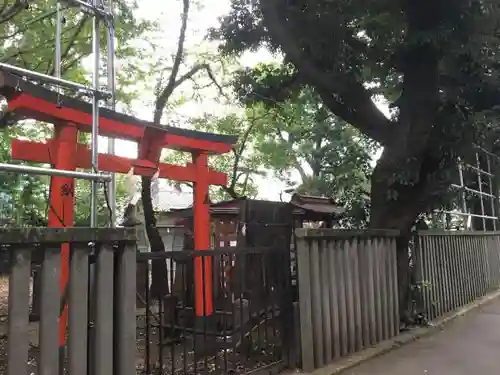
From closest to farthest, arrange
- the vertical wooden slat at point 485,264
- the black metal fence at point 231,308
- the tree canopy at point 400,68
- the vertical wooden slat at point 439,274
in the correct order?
the black metal fence at point 231,308
the tree canopy at point 400,68
the vertical wooden slat at point 439,274
the vertical wooden slat at point 485,264

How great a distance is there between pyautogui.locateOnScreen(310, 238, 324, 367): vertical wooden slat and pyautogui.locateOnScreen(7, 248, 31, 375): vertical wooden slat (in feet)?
11.6

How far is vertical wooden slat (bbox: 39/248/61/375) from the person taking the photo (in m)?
3.16

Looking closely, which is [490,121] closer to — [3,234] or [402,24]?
[402,24]

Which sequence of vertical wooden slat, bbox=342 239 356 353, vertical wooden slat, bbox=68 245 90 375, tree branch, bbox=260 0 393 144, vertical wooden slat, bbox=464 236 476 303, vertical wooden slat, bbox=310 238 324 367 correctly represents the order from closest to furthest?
vertical wooden slat, bbox=68 245 90 375 < vertical wooden slat, bbox=310 238 324 367 < vertical wooden slat, bbox=342 239 356 353 < tree branch, bbox=260 0 393 144 < vertical wooden slat, bbox=464 236 476 303

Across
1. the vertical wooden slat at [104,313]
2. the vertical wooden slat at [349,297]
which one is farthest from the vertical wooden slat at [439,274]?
the vertical wooden slat at [104,313]

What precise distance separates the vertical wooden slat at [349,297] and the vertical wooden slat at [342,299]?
0.20 feet

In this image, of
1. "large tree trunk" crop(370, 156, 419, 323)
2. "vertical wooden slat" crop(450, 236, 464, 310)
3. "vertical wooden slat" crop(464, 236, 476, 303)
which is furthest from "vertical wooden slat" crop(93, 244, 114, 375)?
"vertical wooden slat" crop(464, 236, 476, 303)

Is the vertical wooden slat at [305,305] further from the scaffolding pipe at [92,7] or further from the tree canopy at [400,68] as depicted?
the scaffolding pipe at [92,7]

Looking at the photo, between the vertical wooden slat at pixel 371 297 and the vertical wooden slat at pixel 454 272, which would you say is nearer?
the vertical wooden slat at pixel 371 297

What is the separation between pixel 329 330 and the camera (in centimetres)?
606

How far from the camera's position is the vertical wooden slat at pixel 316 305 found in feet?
19.0

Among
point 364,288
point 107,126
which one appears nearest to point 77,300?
point 107,126

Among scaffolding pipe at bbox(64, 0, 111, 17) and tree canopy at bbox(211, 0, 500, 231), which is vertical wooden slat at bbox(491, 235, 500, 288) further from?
scaffolding pipe at bbox(64, 0, 111, 17)

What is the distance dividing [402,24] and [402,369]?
17.4ft
